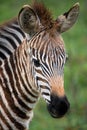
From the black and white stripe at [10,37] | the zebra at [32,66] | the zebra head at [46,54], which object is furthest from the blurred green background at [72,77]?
the zebra head at [46,54]

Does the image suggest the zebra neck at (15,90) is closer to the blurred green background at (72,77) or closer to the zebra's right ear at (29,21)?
the zebra's right ear at (29,21)

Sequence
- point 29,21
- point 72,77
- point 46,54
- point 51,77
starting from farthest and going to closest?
point 72,77, point 29,21, point 46,54, point 51,77

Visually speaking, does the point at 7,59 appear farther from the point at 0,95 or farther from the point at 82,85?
the point at 82,85

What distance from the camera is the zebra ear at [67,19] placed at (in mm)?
9453

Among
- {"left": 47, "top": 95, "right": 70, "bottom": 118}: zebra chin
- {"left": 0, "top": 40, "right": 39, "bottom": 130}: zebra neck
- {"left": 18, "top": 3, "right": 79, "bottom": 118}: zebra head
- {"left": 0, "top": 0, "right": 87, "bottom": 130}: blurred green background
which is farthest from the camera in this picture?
{"left": 0, "top": 0, "right": 87, "bottom": 130}: blurred green background

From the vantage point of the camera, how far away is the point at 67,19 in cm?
960

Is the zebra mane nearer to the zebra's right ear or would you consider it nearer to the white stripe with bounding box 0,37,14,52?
the zebra's right ear

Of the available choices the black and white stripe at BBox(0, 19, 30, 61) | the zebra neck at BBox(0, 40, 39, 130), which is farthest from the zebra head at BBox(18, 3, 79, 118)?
the black and white stripe at BBox(0, 19, 30, 61)

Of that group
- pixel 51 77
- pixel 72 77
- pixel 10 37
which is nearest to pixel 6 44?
pixel 10 37

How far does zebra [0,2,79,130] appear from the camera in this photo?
8.90 m

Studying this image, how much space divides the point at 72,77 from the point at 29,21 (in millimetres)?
9638

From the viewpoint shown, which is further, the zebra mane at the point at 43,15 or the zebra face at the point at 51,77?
the zebra mane at the point at 43,15

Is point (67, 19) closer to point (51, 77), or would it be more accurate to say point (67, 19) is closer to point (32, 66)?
point (32, 66)

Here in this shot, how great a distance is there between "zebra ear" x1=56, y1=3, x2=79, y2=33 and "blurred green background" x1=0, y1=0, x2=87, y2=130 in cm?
241
